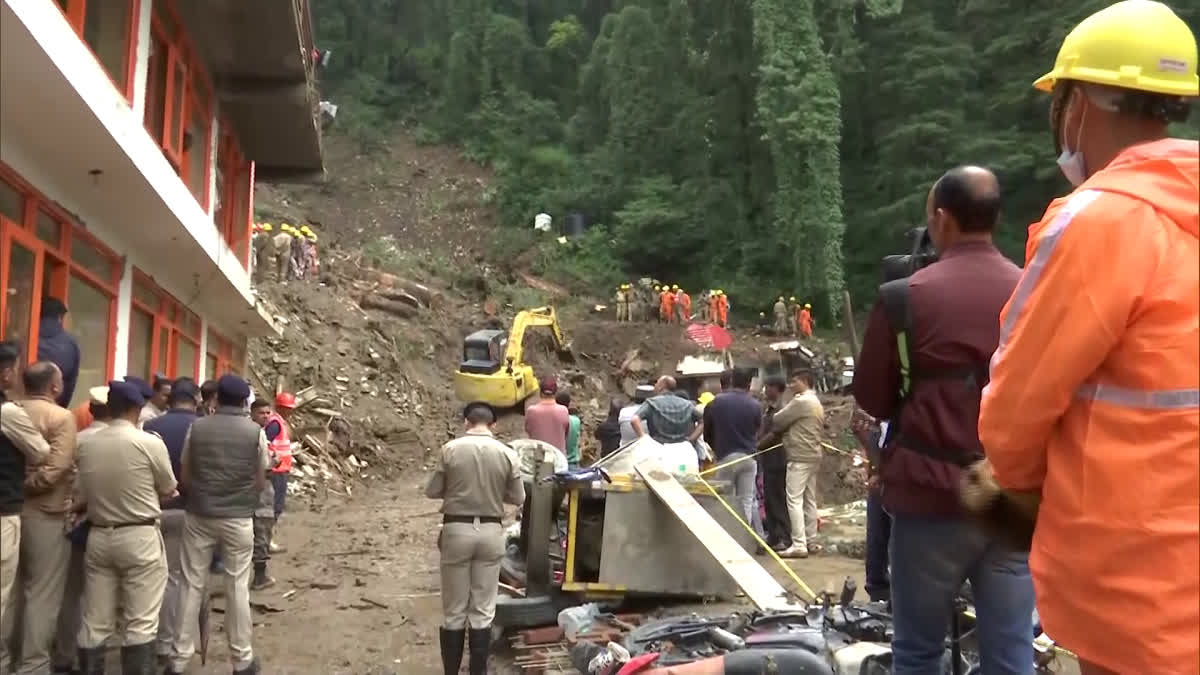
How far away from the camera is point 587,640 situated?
19.9 feet

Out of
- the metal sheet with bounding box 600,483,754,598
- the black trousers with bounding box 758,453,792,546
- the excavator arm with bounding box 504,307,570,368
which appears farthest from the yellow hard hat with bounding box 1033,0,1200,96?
the excavator arm with bounding box 504,307,570,368

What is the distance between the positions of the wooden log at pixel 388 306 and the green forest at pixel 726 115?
1582 centimetres

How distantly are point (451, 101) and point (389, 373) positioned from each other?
3656 cm

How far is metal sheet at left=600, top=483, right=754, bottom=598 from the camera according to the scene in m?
7.01

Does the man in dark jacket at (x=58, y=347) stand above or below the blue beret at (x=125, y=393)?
above

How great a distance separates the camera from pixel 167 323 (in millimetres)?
12055

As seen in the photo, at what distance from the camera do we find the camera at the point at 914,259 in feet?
11.4

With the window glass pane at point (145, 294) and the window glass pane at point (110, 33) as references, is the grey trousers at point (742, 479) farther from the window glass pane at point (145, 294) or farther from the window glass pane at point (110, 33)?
the window glass pane at point (145, 294)

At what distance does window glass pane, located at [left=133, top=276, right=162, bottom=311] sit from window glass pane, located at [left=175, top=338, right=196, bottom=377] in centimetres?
130

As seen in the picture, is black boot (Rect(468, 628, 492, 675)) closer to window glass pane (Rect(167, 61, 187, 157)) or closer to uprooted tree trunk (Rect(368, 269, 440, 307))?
window glass pane (Rect(167, 61, 187, 157))

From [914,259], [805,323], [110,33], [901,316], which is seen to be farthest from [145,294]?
[805,323]

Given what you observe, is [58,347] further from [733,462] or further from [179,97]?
[733,462]

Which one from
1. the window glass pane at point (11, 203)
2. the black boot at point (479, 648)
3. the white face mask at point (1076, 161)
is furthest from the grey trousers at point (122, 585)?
the white face mask at point (1076, 161)

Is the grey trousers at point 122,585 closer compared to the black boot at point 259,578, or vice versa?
the grey trousers at point 122,585
